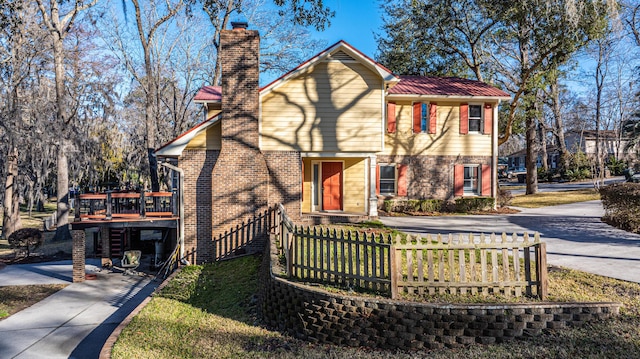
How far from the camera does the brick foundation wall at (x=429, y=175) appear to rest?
19.0 m

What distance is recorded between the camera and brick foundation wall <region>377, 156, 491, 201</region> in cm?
1903

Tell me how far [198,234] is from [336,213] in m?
5.50

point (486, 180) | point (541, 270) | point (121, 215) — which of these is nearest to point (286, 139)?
point (121, 215)

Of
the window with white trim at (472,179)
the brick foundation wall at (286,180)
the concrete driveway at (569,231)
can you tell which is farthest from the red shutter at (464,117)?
the brick foundation wall at (286,180)

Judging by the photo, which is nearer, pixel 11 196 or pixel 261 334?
pixel 261 334

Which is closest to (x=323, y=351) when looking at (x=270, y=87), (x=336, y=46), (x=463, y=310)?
(x=463, y=310)

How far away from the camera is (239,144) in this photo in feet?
40.1

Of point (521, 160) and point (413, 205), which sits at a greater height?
point (521, 160)

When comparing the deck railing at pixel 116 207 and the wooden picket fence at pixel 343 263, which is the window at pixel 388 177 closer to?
the deck railing at pixel 116 207

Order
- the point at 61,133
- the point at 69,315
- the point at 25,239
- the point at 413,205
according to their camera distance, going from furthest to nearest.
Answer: the point at 413,205, the point at 61,133, the point at 25,239, the point at 69,315

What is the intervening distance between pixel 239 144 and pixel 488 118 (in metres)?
13.2

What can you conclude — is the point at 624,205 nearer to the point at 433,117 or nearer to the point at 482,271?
the point at 433,117

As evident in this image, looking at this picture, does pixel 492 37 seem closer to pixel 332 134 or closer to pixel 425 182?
pixel 425 182

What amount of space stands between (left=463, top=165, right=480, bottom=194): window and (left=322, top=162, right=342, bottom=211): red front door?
739 centimetres
